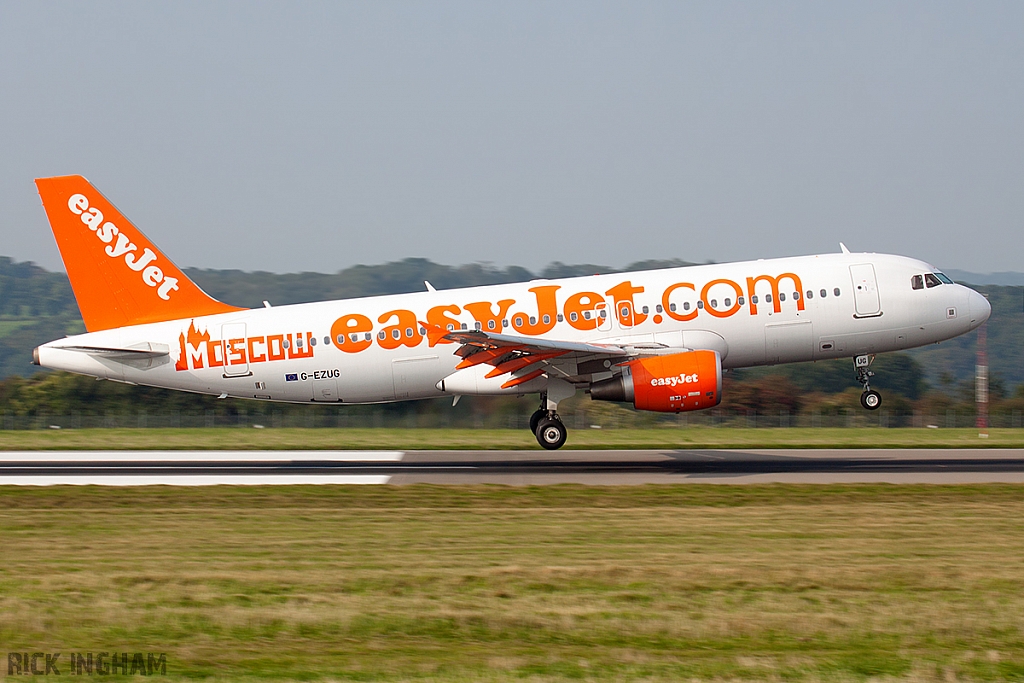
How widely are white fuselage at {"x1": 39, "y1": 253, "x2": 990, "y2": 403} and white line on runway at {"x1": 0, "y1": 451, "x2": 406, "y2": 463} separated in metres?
1.90

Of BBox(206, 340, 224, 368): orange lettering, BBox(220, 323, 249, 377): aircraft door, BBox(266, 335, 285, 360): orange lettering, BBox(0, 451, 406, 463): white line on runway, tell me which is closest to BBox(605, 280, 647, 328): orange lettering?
BBox(0, 451, 406, 463): white line on runway

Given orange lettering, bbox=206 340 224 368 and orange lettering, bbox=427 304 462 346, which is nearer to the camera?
orange lettering, bbox=427 304 462 346

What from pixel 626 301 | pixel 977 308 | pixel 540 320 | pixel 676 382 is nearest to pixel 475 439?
pixel 540 320

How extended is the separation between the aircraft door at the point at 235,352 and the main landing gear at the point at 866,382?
706 inches

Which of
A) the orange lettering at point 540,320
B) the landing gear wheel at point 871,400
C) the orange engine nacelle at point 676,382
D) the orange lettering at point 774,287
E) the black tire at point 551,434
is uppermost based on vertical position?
the orange lettering at point 774,287

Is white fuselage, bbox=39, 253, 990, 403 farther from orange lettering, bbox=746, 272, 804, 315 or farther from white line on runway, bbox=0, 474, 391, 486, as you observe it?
white line on runway, bbox=0, 474, 391, 486

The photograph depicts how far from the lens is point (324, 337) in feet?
103

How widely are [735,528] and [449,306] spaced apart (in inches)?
572

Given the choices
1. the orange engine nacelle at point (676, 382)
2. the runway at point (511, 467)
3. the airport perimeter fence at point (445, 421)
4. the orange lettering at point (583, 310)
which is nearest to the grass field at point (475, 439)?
the airport perimeter fence at point (445, 421)

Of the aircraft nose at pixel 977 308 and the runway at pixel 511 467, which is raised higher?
the aircraft nose at pixel 977 308

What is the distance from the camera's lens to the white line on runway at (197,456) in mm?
31984

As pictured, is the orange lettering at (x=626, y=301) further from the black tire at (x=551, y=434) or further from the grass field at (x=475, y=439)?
the grass field at (x=475, y=439)

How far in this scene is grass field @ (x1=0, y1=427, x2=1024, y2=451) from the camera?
120 ft

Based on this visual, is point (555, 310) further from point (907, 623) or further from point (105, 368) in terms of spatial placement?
point (907, 623)
